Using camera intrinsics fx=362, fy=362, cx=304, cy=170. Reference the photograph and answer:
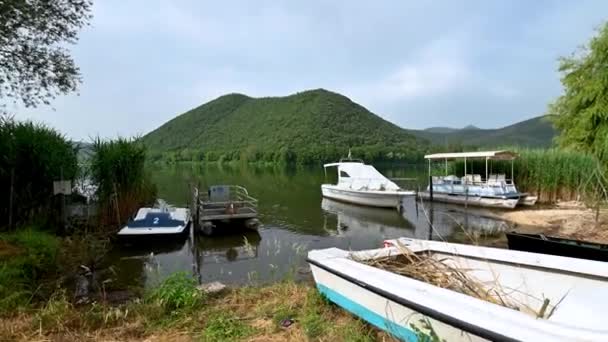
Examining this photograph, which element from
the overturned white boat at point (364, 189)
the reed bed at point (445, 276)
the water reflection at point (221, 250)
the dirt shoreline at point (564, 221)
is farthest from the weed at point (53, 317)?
the overturned white boat at point (364, 189)

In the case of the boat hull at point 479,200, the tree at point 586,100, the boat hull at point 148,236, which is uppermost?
the tree at point 586,100

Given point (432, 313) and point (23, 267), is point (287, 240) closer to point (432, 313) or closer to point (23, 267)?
point (23, 267)

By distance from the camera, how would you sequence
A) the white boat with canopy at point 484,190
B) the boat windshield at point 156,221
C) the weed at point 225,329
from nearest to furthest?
the weed at point 225,329
the boat windshield at point 156,221
the white boat with canopy at point 484,190

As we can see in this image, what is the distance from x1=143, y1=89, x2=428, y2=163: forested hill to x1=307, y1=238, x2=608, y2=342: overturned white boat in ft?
168

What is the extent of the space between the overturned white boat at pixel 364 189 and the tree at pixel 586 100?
368 inches

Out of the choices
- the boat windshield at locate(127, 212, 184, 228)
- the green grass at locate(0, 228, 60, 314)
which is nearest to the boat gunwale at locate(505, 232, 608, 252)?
the green grass at locate(0, 228, 60, 314)

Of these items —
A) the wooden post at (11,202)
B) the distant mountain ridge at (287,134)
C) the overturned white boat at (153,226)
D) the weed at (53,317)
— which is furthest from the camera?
the distant mountain ridge at (287,134)

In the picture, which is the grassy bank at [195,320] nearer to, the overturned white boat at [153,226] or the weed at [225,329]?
the weed at [225,329]

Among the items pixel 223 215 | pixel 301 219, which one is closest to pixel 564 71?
pixel 301 219

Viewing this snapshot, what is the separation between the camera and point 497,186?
52.4 feet

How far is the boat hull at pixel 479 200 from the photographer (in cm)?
1537

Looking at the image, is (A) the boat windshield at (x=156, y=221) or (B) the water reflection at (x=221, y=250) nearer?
(B) the water reflection at (x=221, y=250)

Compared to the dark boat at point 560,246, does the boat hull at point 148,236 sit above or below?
below

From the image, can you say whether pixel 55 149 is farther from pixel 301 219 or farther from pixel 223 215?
pixel 301 219
